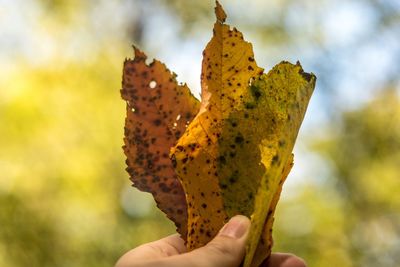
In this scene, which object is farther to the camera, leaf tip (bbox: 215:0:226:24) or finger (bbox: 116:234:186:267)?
finger (bbox: 116:234:186:267)

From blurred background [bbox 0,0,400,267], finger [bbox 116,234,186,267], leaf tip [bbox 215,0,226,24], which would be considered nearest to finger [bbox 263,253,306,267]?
finger [bbox 116,234,186,267]

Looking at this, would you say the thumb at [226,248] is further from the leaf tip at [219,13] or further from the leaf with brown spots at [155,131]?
the leaf tip at [219,13]

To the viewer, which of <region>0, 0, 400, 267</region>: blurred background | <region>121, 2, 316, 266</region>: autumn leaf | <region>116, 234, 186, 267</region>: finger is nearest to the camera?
<region>121, 2, 316, 266</region>: autumn leaf

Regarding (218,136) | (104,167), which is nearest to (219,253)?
(218,136)

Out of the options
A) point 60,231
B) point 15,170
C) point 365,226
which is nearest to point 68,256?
point 60,231

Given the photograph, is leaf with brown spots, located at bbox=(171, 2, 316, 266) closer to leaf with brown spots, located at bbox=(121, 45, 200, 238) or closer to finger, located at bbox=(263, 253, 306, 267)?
leaf with brown spots, located at bbox=(121, 45, 200, 238)

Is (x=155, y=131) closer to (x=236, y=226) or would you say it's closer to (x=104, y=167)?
(x=236, y=226)

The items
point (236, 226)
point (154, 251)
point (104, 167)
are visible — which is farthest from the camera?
point (104, 167)

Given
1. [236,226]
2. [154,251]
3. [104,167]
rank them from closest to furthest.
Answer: [236,226] → [154,251] → [104,167]
